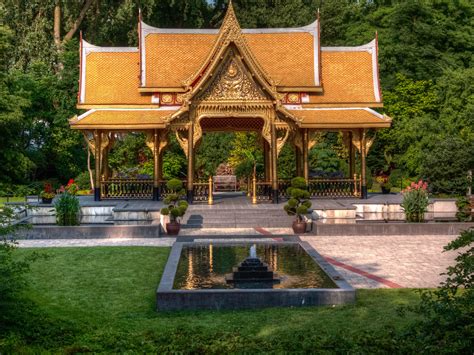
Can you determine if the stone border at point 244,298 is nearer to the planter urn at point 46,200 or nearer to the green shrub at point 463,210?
the green shrub at point 463,210

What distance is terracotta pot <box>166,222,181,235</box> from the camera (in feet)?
70.0

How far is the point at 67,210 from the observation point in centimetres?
2203

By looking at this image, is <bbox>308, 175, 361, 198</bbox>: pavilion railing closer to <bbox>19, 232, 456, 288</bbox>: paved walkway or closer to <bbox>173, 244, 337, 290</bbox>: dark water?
<bbox>19, 232, 456, 288</bbox>: paved walkway

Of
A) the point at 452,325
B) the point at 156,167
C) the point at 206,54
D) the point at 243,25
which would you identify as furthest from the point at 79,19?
the point at 452,325

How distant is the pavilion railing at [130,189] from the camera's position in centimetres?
2881

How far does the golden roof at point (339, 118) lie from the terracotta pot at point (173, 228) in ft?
26.6

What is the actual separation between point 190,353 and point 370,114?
22.0 meters

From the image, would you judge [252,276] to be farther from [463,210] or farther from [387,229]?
[463,210]

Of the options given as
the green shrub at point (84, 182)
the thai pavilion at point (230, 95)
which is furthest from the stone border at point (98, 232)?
the green shrub at point (84, 182)

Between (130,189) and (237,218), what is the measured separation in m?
7.12

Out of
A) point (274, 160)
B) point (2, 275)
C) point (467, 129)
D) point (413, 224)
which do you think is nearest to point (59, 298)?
point (2, 275)

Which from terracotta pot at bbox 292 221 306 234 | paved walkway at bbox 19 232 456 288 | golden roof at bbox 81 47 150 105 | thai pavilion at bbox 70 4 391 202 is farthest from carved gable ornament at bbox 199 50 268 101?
terracotta pot at bbox 292 221 306 234

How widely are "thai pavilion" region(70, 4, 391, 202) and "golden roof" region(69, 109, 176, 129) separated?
1.7 inches

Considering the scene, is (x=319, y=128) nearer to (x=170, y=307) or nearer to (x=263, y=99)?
(x=263, y=99)
